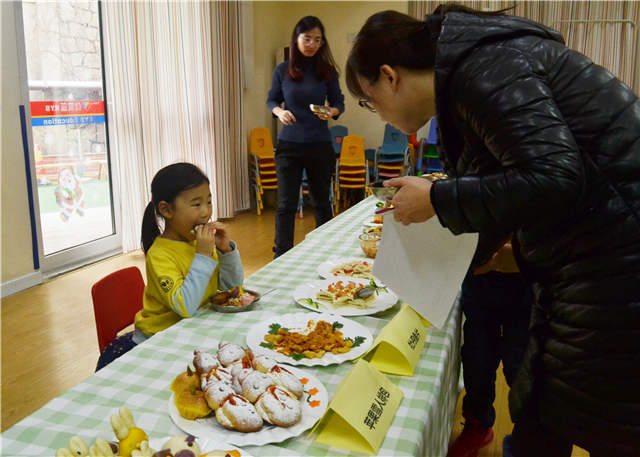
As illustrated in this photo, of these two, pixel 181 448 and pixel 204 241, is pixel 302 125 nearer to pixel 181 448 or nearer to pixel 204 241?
pixel 204 241

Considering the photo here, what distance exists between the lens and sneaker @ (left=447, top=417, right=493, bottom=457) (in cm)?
166

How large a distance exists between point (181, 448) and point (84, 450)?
0.45 feet

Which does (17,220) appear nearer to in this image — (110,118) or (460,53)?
(110,118)

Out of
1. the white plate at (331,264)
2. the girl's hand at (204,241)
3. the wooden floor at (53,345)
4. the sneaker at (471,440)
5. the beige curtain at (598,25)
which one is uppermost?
the beige curtain at (598,25)

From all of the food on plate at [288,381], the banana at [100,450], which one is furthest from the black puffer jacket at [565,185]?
the banana at [100,450]

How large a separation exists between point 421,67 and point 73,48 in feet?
12.6

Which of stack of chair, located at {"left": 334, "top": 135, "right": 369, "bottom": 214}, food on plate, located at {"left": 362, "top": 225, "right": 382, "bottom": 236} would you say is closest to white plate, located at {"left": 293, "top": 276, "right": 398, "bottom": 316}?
food on plate, located at {"left": 362, "top": 225, "right": 382, "bottom": 236}

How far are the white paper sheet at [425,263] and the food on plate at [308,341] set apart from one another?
17cm

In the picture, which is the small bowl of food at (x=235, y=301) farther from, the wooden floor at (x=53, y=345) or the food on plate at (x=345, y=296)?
the wooden floor at (x=53, y=345)

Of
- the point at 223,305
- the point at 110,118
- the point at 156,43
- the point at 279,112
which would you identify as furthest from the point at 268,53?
the point at 223,305

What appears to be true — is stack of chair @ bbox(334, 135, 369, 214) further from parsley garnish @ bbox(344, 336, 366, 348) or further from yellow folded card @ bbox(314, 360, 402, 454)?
yellow folded card @ bbox(314, 360, 402, 454)

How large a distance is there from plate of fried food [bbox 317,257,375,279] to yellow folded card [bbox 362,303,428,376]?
0.48 m

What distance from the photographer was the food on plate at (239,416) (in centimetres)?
85

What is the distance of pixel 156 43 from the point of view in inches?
181
